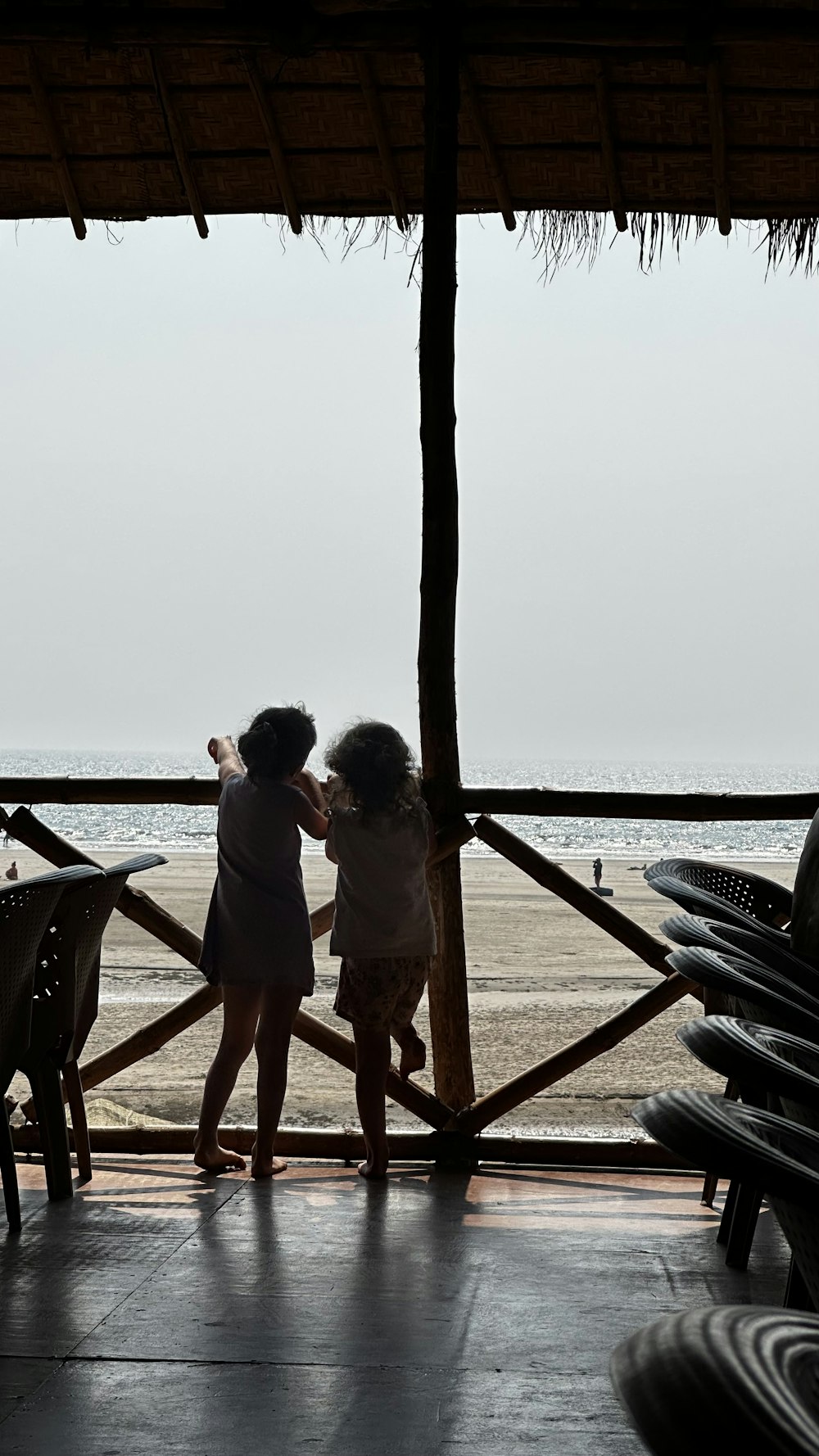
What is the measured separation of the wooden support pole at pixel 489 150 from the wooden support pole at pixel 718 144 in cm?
69

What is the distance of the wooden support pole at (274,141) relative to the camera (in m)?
4.32

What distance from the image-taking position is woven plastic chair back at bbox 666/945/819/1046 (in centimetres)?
140

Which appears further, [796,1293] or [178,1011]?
[178,1011]

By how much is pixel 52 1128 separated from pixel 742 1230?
1.62 metres

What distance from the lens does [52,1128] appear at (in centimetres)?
326

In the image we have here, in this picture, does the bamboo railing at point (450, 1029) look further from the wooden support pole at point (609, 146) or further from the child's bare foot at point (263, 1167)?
the wooden support pole at point (609, 146)

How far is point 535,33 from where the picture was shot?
12.8 ft

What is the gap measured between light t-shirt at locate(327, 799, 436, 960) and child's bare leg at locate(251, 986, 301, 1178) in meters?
0.20

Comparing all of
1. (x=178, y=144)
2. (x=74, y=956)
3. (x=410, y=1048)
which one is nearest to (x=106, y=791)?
(x=74, y=956)

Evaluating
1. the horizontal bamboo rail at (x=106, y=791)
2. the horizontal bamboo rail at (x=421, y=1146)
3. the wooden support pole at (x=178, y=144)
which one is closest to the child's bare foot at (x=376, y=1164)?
the horizontal bamboo rail at (x=421, y=1146)

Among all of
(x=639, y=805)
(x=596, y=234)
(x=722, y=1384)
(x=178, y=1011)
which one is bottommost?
(x=178, y=1011)

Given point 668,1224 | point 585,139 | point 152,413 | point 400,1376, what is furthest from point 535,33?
point 152,413

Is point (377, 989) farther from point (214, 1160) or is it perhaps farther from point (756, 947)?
point (756, 947)

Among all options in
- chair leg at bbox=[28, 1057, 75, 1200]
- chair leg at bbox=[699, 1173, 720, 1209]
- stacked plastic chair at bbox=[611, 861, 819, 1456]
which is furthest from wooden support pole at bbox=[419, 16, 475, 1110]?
stacked plastic chair at bbox=[611, 861, 819, 1456]
